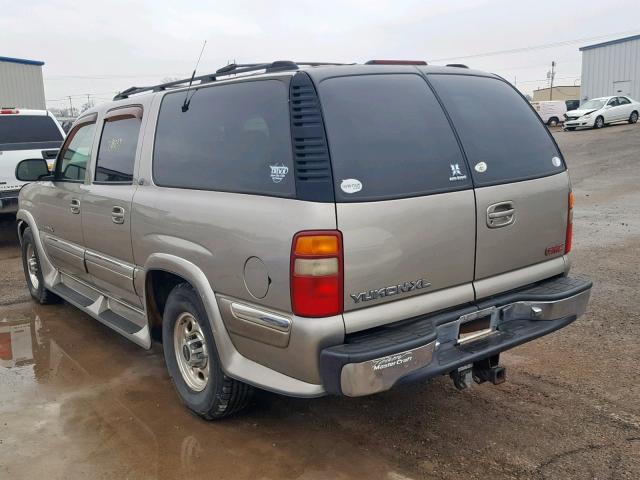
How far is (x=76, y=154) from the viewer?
5.02 metres

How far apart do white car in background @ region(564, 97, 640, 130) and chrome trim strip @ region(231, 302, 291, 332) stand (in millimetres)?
28325

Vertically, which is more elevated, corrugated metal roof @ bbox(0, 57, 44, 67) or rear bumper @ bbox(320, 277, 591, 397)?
corrugated metal roof @ bbox(0, 57, 44, 67)

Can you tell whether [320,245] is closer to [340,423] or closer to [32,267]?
[340,423]

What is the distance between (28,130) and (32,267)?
14.0ft

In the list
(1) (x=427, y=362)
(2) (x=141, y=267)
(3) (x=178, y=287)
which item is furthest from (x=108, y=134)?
(1) (x=427, y=362)

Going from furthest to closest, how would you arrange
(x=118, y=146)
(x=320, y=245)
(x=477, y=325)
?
(x=118, y=146), (x=477, y=325), (x=320, y=245)

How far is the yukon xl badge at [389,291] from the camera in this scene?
9.07ft

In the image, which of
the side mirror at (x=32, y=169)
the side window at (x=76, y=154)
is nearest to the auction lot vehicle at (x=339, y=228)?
the side window at (x=76, y=154)

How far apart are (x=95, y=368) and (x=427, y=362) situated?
2862mm

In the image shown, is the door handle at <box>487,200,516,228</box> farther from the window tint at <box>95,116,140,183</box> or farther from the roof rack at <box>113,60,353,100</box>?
the window tint at <box>95,116,140,183</box>

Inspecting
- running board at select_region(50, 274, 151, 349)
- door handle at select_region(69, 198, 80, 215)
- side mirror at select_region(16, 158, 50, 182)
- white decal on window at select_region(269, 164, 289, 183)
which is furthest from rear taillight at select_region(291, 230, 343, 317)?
side mirror at select_region(16, 158, 50, 182)

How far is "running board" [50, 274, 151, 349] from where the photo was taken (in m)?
4.11

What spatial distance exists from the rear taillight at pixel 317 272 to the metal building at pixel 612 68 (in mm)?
38391

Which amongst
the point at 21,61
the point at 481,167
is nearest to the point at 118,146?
the point at 481,167
